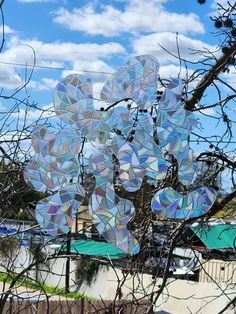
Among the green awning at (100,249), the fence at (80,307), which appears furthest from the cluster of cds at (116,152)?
the fence at (80,307)

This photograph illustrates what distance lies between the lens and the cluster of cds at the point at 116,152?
283 cm

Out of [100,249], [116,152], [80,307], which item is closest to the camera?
[116,152]

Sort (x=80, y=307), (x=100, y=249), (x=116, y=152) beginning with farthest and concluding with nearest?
(x=100, y=249), (x=80, y=307), (x=116, y=152)

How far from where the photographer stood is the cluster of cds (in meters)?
2.83

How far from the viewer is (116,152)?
293 cm

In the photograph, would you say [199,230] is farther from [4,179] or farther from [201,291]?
[201,291]

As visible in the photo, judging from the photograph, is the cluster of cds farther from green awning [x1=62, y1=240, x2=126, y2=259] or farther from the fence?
the fence

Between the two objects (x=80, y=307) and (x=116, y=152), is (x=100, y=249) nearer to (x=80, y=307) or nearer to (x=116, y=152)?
(x=80, y=307)

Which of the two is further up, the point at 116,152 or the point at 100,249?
the point at 100,249

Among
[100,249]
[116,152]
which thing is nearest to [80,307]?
[100,249]

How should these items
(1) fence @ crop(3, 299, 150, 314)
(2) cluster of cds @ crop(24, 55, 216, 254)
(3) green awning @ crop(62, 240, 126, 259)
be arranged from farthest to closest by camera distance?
(3) green awning @ crop(62, 240, 126, 259) < (1) fence @ crop(3, 299, 150, 314) < (2) cluster of cds @ crop(24, 55, 216, 254)

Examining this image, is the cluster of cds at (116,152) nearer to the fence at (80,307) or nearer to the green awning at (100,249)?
the green awning at (100,249)

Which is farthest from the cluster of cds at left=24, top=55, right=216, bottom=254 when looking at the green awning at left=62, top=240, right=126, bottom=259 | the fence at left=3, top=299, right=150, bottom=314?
the fence at left=3, top=299, right=150, bottom=314

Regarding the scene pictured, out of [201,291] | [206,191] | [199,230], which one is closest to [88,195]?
[206,191]
